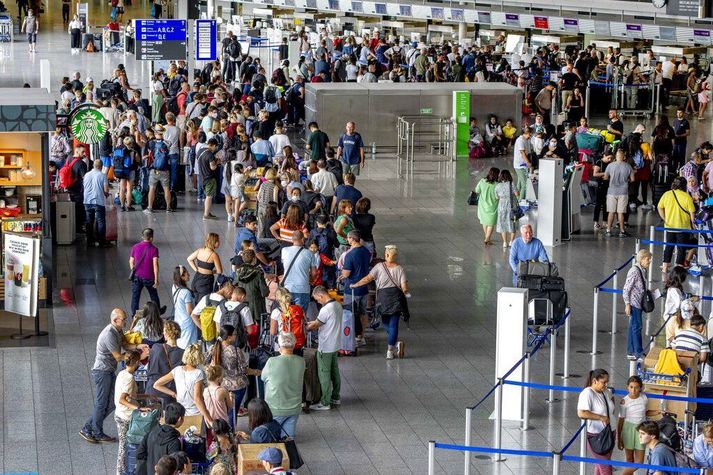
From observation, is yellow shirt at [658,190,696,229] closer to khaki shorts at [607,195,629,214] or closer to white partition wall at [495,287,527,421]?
khaki shorts at [607,195,629,214]

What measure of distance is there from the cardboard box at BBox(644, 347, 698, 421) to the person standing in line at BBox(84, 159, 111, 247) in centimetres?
975

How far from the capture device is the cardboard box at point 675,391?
12.0m

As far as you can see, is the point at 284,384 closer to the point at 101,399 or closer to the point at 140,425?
the point at 140,425

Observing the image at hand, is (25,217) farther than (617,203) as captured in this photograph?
No

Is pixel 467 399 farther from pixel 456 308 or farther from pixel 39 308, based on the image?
pixel 39 308

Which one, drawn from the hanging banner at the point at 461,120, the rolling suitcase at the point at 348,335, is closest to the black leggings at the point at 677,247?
the rolling suitcase at the point at 348,335

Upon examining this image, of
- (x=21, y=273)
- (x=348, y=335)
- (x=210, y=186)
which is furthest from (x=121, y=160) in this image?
(x=348, y=335)

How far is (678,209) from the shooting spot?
19.1 m

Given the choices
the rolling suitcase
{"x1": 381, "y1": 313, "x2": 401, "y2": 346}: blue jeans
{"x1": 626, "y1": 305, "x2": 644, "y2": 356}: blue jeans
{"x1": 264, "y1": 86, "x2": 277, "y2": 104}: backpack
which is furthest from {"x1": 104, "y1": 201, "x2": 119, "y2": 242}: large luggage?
{"x1": 264, "y1": 86, "x2": 277, "y2": 104}: backpack

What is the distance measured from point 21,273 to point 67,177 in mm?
4872

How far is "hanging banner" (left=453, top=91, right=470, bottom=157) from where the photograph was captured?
2975cm

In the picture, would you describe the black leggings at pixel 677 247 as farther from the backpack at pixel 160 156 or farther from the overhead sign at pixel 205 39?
the overhead sign at pixel 205 39

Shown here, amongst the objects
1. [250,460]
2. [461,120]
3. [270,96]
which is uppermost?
[270,96]

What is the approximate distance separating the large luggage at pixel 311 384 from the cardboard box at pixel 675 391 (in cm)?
318
